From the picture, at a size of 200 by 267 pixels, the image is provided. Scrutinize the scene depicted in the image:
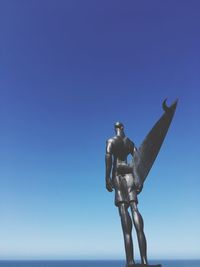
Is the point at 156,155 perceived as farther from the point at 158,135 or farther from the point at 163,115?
the point at 163,115

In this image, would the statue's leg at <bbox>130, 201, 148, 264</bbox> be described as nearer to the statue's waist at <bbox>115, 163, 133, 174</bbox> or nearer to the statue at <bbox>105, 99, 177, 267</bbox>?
the statue at <bbox>105, 99, 177, 267</bbox>

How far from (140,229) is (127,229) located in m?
0.32

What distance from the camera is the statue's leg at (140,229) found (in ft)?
24.8

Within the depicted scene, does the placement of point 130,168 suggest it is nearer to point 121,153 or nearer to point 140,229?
point 121,153

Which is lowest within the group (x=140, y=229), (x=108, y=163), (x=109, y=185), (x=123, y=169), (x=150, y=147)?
(x=140, y=229)

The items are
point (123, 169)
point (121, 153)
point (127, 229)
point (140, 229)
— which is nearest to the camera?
point (140, 229)

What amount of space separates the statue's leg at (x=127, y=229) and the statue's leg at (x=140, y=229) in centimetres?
17

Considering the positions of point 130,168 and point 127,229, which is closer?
point 127,229

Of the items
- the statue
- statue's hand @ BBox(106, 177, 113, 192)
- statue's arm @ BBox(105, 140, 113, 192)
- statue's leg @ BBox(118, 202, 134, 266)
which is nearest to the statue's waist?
the statue

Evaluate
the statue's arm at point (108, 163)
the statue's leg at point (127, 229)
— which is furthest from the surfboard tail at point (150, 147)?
the statue's leg at point (127, 229)

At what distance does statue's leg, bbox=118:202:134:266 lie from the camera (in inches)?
303

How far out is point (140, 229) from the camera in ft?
25.8

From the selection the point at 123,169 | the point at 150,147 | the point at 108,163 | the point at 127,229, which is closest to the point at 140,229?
the point at 127,229

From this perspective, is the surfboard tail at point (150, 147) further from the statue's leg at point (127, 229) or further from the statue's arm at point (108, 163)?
the statue's leg at point (127, 229)
